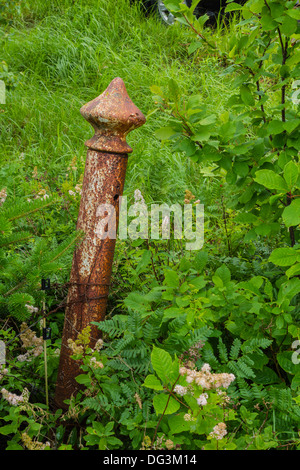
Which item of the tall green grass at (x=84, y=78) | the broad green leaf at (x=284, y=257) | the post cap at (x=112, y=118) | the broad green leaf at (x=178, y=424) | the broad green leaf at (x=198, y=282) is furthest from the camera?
the tall green grass at (x=84, y=78)

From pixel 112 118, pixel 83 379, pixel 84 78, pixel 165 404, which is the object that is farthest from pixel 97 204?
pixel 84 78

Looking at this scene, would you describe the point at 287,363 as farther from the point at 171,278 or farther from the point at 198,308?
the point at 171,278

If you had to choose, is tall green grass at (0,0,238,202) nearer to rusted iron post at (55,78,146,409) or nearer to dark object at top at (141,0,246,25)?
dark object at top at (141,0,246,25)

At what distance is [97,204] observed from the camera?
1.75m

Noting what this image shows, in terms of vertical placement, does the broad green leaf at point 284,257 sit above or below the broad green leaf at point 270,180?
below

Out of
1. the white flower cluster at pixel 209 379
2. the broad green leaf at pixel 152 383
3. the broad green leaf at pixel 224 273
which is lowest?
the broad green leaf at pixel 152 383

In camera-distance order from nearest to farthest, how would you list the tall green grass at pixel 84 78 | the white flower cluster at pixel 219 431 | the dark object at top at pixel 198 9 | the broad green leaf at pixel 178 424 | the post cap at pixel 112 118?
the white flower cluster at pixel 219 431
the broad green leaf at pixel 178 424
the post cap at pixel 112 118
the tall green grass at pixel 84 78
the dark object at top at pixel 198 9

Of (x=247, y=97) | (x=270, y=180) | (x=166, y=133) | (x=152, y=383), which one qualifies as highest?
(x=247, y=97)

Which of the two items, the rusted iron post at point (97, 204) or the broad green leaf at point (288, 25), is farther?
the rusted iron post at point (97, 204)

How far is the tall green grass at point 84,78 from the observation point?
12.2 feet

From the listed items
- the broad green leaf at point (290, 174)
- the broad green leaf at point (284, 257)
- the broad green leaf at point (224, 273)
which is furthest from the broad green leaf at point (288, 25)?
the broad green leaf at point (224, 273)

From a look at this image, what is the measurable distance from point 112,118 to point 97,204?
333 mm

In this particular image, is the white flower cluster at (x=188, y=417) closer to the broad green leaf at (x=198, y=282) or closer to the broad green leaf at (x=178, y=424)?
the broad green leaf at (x=178, y=424)

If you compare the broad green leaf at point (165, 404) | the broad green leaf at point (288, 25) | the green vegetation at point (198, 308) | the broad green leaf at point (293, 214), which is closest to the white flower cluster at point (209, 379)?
the green vegetation at point (198, 308)
